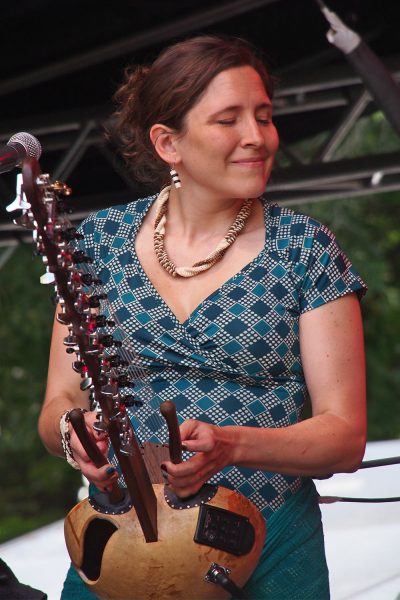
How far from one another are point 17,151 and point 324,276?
0.64 meters

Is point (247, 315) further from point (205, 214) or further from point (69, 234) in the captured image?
point (69, 234)

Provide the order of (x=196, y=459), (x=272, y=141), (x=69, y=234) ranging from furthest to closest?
(x=272, y=141) → (x=196, y=459) → (x=69, y=234)

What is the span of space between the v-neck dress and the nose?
0.60ft

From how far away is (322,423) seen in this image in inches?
78.5

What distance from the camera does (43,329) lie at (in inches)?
403

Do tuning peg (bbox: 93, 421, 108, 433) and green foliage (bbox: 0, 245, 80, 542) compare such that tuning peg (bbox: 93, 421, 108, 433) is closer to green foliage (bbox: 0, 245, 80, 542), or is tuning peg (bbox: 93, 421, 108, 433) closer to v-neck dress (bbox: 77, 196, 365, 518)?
v-neck dress (bbox: 77, 196, 365, 518)

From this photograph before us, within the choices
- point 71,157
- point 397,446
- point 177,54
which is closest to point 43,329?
point 71,157

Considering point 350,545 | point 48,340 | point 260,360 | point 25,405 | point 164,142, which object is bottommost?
point 25,405

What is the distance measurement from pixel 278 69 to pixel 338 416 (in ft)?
8.64

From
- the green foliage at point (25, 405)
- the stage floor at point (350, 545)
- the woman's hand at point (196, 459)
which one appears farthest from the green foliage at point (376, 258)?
the woman's hand at point (196, 459)

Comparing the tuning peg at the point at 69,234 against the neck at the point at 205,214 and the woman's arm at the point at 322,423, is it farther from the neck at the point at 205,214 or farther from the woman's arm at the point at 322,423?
the neck at the point at 205,214

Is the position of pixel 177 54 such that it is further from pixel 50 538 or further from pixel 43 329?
pixel 43 329

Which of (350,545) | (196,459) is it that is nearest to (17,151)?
(196,459)

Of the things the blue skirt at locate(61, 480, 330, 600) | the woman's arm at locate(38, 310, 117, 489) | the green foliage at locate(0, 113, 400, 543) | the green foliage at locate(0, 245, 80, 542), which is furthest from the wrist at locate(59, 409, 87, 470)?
the green foliage at locate(0, 245, 80, 542)
